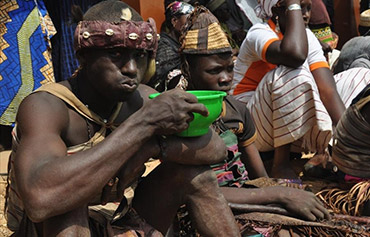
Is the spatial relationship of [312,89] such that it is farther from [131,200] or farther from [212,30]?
[131,200]

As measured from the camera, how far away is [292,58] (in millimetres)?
4137

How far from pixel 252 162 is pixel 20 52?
2845 millimetres

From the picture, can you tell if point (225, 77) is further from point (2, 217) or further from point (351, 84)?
point (2, 217)

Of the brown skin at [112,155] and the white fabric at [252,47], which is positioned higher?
the brown skin at [112,155]

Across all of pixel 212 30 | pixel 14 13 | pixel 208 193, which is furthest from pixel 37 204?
pixel 14 13

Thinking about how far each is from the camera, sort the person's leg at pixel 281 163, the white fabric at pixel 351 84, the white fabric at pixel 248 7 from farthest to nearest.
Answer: the white fabric at pixel 248 7
the white fabric at pixel 351 84
the person's leg at pixel 281 163

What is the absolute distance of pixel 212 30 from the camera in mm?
3516

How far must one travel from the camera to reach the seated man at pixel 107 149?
7.08ft

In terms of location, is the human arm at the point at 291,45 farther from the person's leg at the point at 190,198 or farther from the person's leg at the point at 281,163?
the person's leg at the point at 190,198

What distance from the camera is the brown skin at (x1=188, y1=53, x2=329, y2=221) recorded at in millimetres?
2977

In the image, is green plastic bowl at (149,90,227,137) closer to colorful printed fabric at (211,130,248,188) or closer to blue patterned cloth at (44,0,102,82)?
colorful printed fabric at (211,130,248,188)

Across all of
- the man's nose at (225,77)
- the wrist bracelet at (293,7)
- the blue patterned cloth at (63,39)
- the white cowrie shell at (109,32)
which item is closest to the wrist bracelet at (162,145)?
the white cowrie shell at (109,32)

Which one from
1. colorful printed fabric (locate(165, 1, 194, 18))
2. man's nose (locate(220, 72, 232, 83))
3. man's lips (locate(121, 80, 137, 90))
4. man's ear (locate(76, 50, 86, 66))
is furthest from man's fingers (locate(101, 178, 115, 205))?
colorful printed fabric (locate(165, 1, 194, 18))

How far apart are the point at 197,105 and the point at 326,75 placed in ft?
7.92
